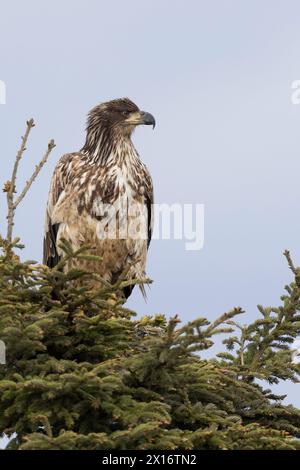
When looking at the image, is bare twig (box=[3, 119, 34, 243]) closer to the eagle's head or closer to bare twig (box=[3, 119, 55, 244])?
bare twig (box=[3, 119, 55, 244])

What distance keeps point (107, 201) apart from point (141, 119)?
5.48ft

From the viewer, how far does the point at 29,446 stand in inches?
285

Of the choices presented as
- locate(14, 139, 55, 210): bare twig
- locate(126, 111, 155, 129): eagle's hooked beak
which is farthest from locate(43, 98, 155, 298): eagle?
locate(14, 139, 55, 210): bare twig

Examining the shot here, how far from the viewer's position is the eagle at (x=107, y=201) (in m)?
12.5

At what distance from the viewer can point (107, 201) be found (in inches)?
495

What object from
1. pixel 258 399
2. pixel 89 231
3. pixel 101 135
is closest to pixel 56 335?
pixel 258 399

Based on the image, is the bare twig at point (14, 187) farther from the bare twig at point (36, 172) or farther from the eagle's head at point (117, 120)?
the eagle's head at point (117, 120)

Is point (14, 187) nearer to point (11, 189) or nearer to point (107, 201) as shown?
point (11, 189)

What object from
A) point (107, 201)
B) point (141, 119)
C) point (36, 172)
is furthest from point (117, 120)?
point (36, 172)

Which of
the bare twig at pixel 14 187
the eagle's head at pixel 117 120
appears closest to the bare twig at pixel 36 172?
the bare twig at pixel 14 187

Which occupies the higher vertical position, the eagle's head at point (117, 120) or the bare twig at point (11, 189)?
the eagle's head at point (117, 120)

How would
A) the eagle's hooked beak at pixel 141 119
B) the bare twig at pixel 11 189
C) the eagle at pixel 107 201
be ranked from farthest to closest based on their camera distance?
the eagle's hooked beak at pixel 141 119
the eagle at pixel 107 201
the bare twig at pixel 11 189

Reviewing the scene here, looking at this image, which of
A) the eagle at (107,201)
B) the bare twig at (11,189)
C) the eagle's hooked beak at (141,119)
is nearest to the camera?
the bare twig at (11,189)

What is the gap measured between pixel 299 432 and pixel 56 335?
2.62 metres
